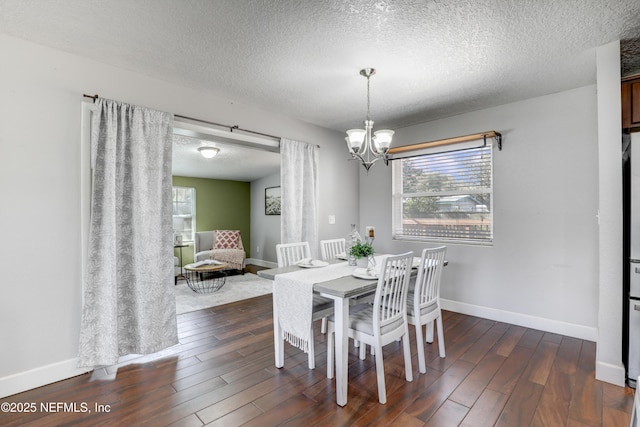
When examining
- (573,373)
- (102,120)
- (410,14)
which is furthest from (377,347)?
(102,120)

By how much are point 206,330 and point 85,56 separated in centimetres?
266

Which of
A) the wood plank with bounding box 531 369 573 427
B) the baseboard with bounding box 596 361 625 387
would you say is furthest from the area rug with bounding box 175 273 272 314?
the baseboard with bounding box 596 361 625 387

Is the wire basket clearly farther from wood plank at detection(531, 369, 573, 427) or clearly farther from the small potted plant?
wood plank at detection(531, 369, 573, 427)

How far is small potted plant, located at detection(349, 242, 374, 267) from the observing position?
255cm

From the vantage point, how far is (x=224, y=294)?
4.59 meters

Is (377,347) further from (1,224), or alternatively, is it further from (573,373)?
(1,224)

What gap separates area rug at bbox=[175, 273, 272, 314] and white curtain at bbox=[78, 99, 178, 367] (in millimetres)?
1232

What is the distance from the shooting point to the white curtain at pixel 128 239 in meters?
2.33

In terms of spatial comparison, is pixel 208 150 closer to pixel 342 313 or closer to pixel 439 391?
pixel 342 313

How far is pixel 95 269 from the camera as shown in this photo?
2.33 m

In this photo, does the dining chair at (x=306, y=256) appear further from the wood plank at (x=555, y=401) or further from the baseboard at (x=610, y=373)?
the baseboard at (x=610, y=373)

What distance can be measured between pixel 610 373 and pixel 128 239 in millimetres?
3808

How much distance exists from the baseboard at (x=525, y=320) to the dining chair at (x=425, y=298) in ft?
4.14

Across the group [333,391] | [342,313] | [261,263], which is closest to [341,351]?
[342,313]
